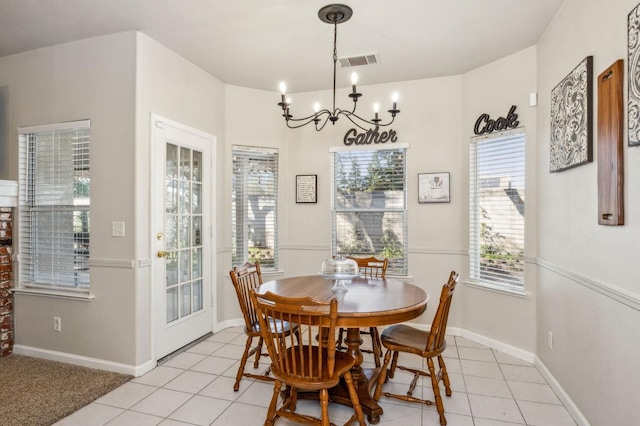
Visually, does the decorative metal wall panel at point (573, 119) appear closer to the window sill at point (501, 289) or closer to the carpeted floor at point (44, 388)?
the window sill at point (501, 289)

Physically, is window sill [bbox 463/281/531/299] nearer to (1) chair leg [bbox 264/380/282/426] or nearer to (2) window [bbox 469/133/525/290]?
(2) window [bbox 469/133/525/290]

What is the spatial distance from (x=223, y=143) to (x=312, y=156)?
1.07 m

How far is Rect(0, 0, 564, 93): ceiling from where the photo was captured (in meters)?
2.66

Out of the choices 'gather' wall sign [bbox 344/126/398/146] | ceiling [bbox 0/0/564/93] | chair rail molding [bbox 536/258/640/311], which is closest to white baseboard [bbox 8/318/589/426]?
chair rail molding [bbox 536/258/640/311]

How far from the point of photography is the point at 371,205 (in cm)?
434

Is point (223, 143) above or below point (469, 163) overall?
above

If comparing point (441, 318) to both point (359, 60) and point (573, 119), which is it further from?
point (359, 60)

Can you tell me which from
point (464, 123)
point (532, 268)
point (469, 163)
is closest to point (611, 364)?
point (532, 268)

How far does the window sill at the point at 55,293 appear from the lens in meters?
3.16

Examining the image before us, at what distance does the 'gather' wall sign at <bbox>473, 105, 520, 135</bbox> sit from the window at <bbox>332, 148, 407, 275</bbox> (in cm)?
83

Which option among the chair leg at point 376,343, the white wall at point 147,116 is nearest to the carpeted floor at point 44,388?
the white wall at point 147,116

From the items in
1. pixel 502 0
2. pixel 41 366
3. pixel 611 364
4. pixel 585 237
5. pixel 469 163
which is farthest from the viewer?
pixel 469 163

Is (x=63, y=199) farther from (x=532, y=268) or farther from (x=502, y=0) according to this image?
(x=532, y=268)

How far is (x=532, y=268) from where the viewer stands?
3.29 metres
